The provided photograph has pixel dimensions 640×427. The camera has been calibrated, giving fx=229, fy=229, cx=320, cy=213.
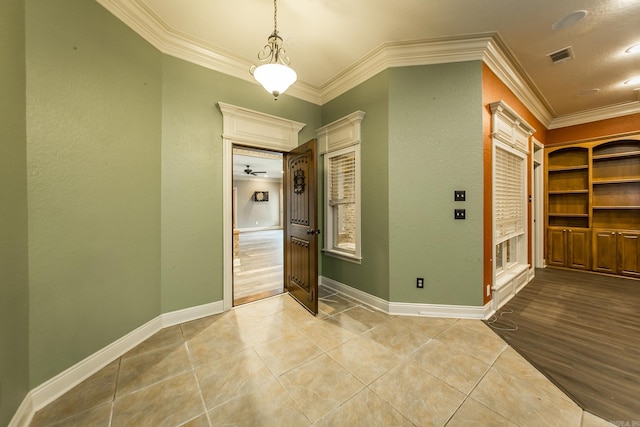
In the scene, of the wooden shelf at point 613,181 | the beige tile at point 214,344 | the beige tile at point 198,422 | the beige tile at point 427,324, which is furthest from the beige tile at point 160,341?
the wooden shelf at point 613,181

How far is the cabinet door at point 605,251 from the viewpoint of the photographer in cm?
408

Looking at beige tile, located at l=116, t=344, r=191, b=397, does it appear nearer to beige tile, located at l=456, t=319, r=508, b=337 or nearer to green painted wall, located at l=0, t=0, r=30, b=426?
green painted wall, located at l=0, t=0, r=30, b=426

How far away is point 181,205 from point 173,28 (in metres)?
1.87

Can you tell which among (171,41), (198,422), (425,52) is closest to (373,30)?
(425,52)

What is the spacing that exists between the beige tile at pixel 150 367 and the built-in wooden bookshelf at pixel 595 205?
655cm

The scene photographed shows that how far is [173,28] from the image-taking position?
95.2 inches

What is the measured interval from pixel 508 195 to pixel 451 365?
2.59 m

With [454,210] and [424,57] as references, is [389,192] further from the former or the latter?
[424,57]

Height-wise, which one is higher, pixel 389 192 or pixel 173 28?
pixel 173 28

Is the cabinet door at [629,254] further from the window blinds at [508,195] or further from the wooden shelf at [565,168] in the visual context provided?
the window blinds at [508,195]

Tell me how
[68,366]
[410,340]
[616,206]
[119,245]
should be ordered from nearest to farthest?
[68,366]
[119,245]
[410,340]
[616,206]

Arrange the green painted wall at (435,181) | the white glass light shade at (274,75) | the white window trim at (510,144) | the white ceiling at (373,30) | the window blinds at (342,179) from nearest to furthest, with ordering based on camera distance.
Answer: the white glass light shade at (274,75) < the white ceiling at (373,30) < the green painted wall at (435,181) < the white window trim at (510,144) < the window blinds at (342,179)

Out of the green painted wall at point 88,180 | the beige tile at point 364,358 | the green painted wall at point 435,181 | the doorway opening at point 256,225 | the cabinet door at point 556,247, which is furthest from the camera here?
the cabinet door at point 556,247

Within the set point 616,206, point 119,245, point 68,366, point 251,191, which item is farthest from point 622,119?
point 251,191
